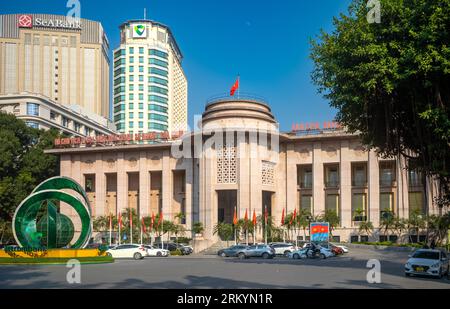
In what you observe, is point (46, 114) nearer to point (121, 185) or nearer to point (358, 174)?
point (121, 185)

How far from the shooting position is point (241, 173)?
6000cm

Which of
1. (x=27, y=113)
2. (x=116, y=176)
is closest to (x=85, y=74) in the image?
(x=27, y=113)

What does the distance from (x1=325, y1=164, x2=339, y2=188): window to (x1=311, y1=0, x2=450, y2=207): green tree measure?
128 feet

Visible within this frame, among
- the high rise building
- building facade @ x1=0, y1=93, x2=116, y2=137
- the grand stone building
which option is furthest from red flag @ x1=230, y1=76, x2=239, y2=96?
the high rise building

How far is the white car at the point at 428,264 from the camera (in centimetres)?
2188

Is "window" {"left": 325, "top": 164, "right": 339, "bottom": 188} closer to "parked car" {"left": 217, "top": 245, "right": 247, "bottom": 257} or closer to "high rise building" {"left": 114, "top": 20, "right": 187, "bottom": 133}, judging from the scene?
"parked car" {"left": 217, "top": 245, "right": 247, "bottom": 257}

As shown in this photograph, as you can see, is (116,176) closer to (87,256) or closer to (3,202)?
(3,202)

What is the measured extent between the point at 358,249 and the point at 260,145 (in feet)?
50.8

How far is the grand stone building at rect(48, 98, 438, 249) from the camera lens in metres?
60.3

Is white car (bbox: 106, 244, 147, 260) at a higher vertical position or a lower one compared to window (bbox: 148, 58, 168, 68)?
lower

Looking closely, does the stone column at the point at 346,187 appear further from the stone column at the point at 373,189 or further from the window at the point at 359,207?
the stone column at the point at 373,189

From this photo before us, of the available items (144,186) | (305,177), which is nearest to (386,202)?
(305,177)

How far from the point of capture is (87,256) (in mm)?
32719

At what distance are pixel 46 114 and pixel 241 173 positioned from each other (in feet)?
131
